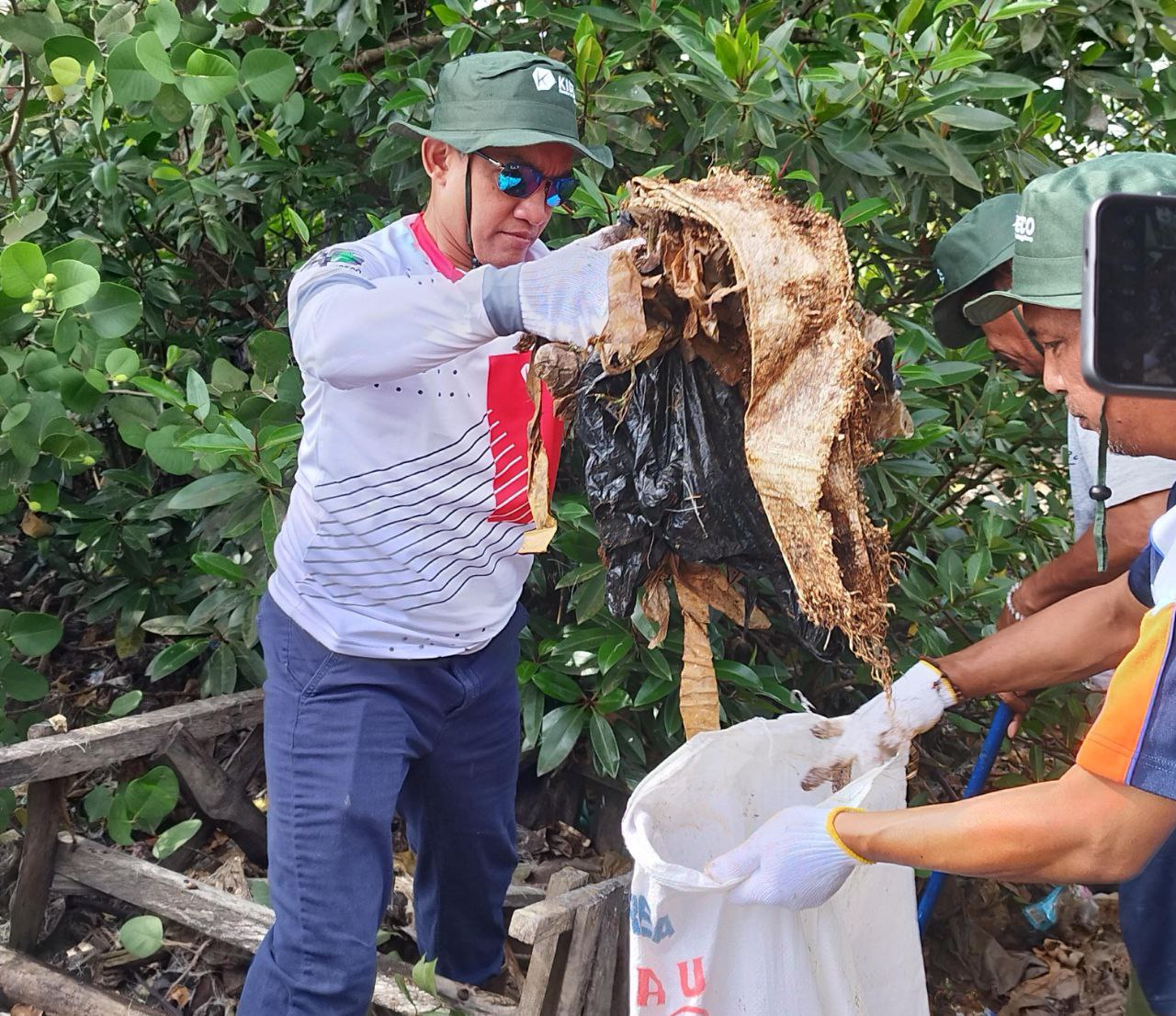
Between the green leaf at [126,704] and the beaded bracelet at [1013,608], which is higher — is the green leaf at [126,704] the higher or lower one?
the lower one

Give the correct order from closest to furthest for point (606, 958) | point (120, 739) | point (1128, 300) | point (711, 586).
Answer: point (1128, 300), point (711, 586), point (606, 958), point (120, 739)

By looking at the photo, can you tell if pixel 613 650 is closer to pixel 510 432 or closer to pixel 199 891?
pixel 510 432

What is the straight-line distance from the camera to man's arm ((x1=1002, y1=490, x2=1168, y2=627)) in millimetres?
2297

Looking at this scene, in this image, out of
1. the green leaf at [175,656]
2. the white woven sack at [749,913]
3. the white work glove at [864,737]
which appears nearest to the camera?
the white woven sack at [749,913]

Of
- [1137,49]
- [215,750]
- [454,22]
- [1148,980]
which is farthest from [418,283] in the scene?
[215,750]

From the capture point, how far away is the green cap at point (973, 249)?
7.68 feet

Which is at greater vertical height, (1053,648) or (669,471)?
(669,471)

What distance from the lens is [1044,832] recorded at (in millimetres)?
1493

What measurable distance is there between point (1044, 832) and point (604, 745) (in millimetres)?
1347

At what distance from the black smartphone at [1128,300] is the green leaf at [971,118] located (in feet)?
4.33

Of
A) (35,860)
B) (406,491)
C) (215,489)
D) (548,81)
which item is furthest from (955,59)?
(35,860)

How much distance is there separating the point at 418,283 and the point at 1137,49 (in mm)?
2186

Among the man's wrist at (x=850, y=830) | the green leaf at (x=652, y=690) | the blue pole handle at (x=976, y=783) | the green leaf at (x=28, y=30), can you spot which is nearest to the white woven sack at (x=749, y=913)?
the man's wrist at (x=850, y=830)

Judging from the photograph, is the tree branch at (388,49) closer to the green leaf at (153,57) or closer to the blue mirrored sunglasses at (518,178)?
the green leaf at (153,57)
